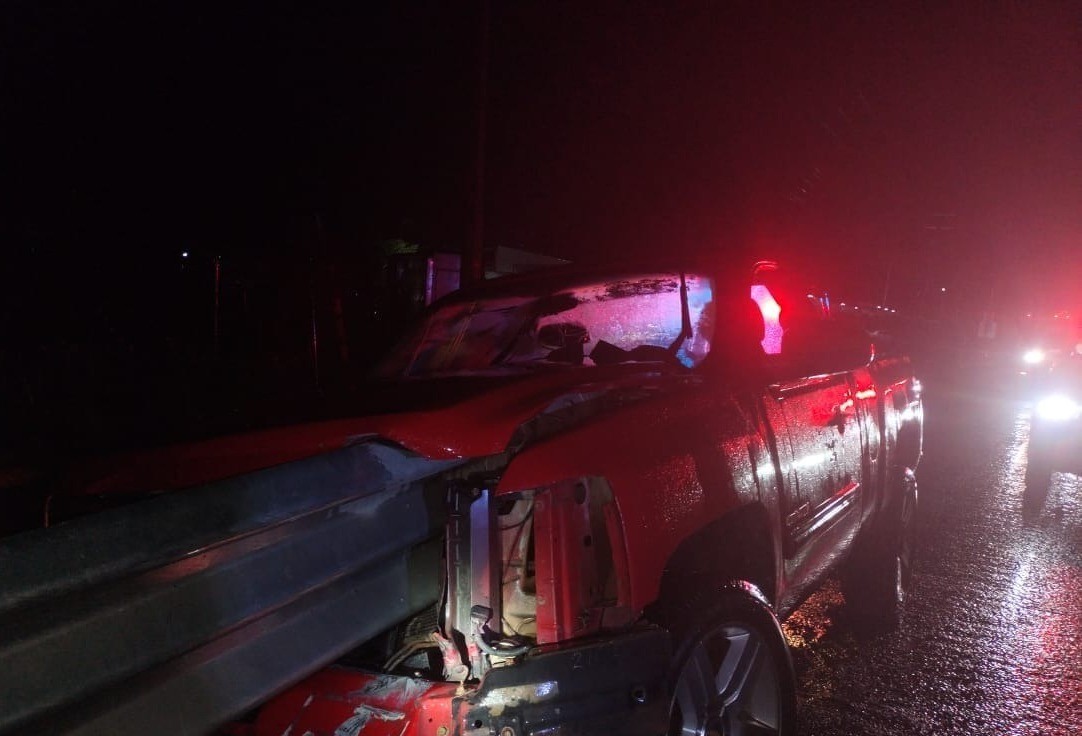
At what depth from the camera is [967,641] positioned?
420cm

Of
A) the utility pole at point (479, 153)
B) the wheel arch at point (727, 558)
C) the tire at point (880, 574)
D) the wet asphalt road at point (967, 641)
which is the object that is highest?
the utility pole at point (479, 153)

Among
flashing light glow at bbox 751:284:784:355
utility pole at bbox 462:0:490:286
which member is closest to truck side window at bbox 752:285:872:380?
flashing light glow at bbox 751:284:784:355

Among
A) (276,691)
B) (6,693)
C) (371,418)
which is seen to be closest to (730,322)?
(371,418)

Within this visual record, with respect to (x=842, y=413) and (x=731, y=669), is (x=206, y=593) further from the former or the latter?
(x=842, y=413)

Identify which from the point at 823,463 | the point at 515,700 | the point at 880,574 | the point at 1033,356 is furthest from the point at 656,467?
the point at 1033,356

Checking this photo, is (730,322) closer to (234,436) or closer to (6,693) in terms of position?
(234,436)

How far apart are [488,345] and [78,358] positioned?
787 cm

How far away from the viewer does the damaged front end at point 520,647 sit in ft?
6.04

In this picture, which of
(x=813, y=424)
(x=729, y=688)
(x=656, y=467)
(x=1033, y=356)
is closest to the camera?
(x=656, y=467)

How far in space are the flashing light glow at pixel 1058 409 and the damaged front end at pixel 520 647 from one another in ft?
21.9

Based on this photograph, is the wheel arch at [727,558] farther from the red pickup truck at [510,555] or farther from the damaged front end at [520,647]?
the damaged front end at [520,647]

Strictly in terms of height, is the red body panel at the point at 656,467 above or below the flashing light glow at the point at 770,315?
below

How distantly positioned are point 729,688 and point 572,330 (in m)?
1.60

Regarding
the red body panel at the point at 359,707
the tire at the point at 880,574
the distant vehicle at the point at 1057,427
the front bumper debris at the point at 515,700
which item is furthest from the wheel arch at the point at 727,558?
the distant vehicle at the point at 1057,427
